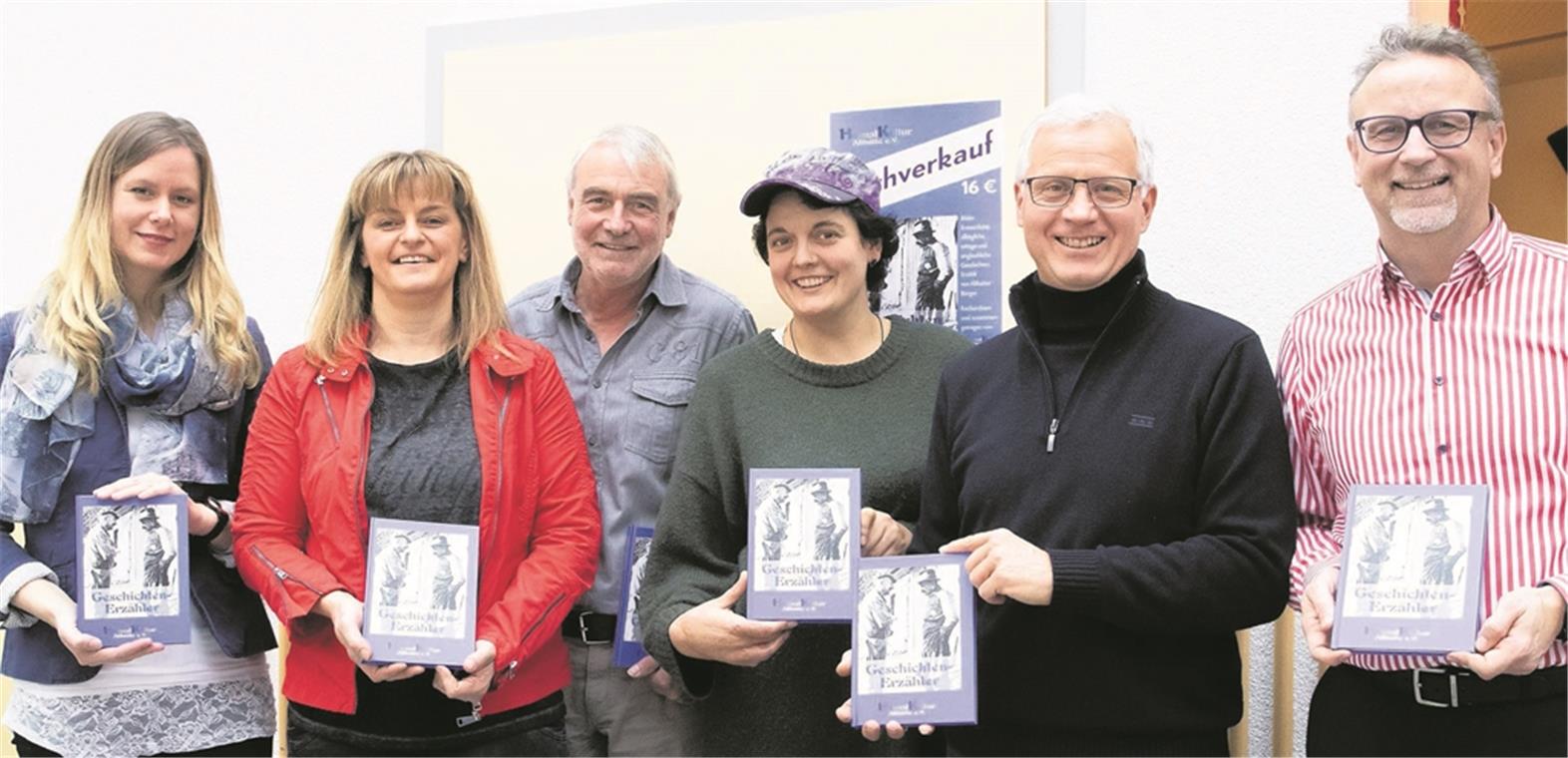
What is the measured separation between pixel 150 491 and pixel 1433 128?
7.33ft

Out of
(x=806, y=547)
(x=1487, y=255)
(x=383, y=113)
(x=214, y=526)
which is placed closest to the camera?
(x=1487, y=255)

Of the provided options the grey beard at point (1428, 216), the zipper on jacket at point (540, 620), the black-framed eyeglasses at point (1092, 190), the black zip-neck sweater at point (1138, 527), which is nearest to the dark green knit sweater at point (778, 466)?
the zipper on jacket at point (540, 620)

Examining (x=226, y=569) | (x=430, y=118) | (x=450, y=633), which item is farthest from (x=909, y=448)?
(x=430, y=118)

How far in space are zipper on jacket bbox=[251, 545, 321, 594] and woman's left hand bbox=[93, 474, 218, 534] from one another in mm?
152

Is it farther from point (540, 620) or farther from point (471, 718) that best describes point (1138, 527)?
point (471, 718)

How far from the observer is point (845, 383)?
2533mm

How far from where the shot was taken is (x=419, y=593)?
240 centimetres

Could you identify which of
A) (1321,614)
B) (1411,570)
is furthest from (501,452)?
(1411,570)

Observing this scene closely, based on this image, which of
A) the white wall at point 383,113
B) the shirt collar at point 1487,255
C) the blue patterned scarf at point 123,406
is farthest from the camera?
the white wall at point 383,113

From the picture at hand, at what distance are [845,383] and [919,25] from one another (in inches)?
49.3

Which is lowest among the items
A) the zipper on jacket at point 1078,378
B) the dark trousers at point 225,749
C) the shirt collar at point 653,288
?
the dark trousers at point 225,749

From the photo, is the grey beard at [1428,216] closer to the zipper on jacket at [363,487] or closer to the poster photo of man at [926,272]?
the poster photo of man at [926,272]

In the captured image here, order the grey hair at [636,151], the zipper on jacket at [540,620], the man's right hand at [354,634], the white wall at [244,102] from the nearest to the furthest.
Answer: the man's right hand at [354,634] < the zipper on jacket at [540,620] < the grey hair at [636,151] < the white wall at [244,102]

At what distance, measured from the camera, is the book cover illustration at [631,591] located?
270 centimetres
